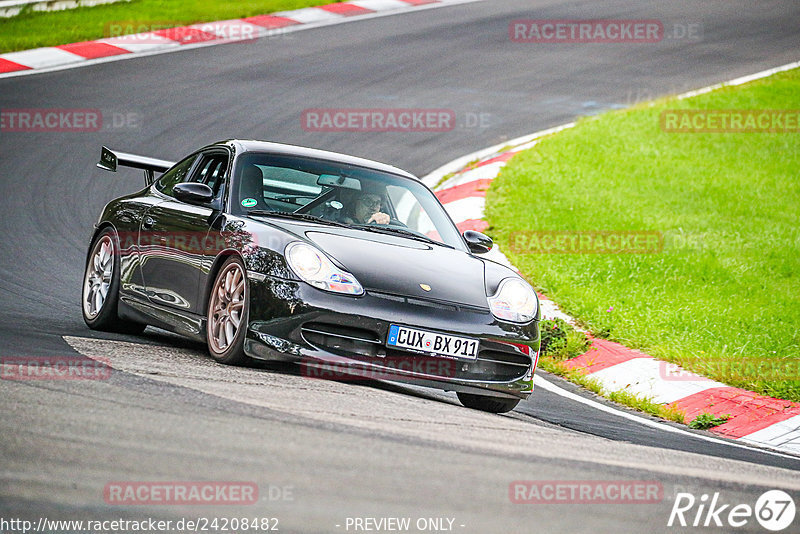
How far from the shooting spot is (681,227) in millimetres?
11508

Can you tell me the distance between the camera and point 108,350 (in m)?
5.81

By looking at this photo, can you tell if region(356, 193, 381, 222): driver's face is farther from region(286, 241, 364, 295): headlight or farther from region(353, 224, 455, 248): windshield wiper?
region(286, 241, 364, 295): headlight

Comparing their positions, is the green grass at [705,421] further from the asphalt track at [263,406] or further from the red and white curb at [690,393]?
the asphalt track at [263,406]

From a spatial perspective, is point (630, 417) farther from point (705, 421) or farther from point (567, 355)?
point (567, 355)

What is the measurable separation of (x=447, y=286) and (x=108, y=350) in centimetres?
178

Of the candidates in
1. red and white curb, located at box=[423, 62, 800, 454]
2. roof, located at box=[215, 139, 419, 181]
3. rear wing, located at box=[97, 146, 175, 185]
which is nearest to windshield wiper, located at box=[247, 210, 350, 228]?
roof, located at box=[215, 139, 419, 181]

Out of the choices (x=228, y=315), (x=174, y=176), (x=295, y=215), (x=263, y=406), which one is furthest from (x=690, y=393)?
(x=263, y=406)

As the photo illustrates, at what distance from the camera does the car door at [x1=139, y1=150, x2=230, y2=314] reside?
6516 millimetres

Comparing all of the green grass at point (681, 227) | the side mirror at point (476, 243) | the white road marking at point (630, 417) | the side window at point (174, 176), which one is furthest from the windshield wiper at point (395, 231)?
the green grass at point (681, 227)

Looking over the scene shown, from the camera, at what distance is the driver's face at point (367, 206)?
6758 millimetres

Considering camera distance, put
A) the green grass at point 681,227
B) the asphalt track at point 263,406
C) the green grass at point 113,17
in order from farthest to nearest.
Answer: the green grass at point 113,17
the green grass at point 681,227
the asphalt track at point 263,406

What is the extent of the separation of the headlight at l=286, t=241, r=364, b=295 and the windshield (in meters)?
0.70

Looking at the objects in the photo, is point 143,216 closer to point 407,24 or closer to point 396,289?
point 396,289

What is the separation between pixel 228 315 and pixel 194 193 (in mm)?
894
